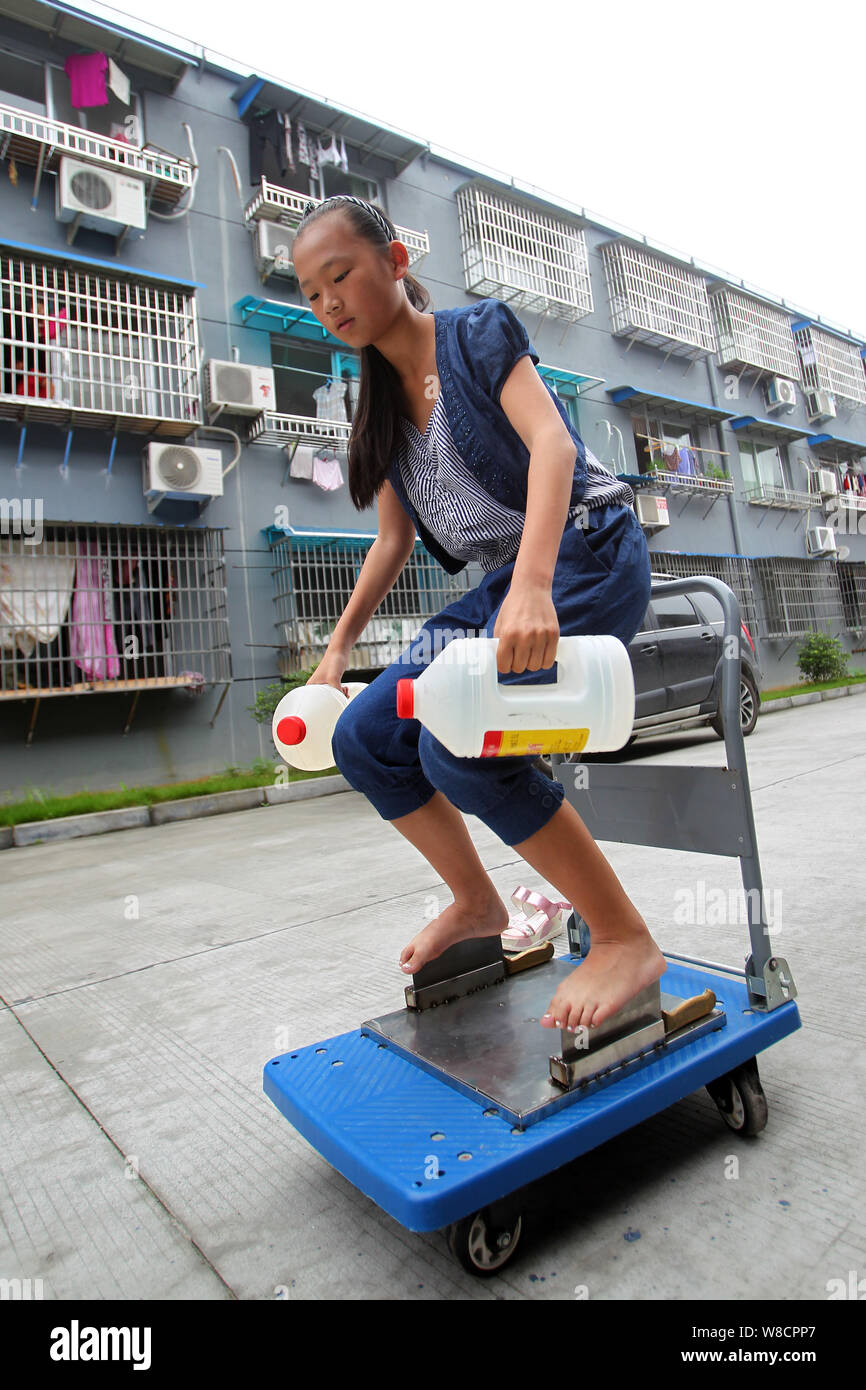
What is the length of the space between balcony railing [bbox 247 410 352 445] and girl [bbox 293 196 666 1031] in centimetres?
772

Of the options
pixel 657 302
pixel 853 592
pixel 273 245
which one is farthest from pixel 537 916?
pixel 853 592

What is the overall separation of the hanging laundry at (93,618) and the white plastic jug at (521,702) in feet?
23.3

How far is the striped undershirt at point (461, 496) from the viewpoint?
1.47 meters

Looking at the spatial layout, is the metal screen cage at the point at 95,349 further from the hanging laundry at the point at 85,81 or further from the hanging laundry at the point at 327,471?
the hanging laundry at the point at 85,81

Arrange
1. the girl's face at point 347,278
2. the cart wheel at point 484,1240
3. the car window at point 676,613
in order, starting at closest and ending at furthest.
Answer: the cart wheel at point 484,1240 < the girl's face at point 347,278 < the car window at point 676,613

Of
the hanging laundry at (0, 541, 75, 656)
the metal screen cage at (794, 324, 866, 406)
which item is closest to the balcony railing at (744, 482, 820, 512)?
the metal screen cage at (794, 324, 866, 406)

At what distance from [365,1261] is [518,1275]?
20 centimetres

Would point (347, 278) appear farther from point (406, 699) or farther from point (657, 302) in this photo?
point (657, 302)

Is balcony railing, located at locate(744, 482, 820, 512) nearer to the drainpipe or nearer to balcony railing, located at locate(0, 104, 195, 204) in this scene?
the drainpipe

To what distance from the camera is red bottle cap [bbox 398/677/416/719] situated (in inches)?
44.3

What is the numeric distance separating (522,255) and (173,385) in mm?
6351

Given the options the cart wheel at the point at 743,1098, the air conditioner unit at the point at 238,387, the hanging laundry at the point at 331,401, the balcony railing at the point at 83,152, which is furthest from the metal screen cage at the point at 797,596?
the cart wheel at the point at 743,1098

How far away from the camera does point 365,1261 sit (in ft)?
3.35

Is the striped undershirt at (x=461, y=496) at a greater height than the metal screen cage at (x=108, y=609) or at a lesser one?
lesser
